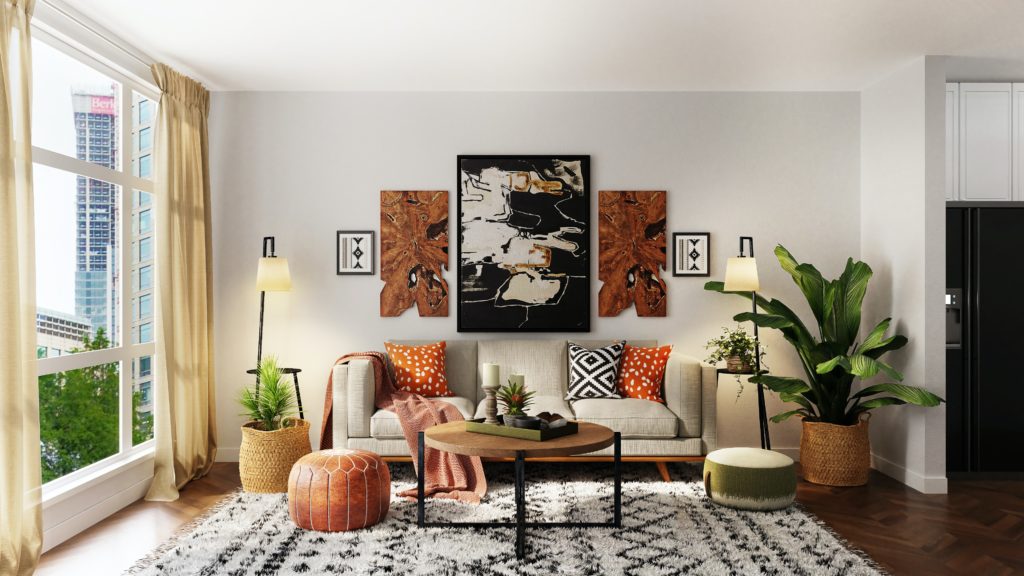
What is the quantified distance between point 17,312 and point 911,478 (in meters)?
4.95

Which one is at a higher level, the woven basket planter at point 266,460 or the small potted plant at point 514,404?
the small potted plant at point 514,404

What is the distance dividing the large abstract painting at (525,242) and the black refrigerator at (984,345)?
95.2 inches

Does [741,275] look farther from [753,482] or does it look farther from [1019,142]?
[1019,142]

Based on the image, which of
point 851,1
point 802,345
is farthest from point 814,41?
point 802,345

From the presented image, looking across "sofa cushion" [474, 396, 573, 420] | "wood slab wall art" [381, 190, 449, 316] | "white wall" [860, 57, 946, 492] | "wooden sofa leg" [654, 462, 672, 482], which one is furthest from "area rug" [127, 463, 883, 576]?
"wood slab wall art" [381, 190, 449, 316]

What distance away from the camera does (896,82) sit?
4684 millimetres

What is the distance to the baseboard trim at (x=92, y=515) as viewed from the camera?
11.0 feet

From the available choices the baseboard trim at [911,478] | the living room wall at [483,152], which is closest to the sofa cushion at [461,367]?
the living room wall at [483,152]

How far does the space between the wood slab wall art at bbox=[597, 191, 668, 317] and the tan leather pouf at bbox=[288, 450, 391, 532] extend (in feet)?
7.52

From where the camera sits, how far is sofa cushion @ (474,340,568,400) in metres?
4.89

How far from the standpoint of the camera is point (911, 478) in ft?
14.5

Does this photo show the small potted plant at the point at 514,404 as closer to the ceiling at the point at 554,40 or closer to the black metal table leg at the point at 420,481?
the black metal table leg at the point at 420,481

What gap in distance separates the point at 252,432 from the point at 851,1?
4.05m

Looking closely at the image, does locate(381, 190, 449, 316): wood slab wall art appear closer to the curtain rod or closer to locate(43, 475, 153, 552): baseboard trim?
the curtain rod
